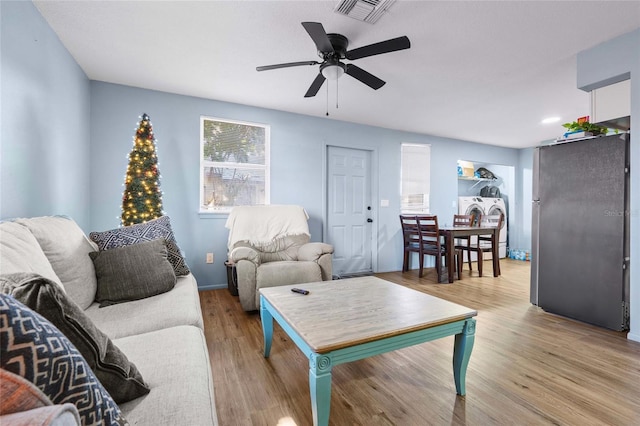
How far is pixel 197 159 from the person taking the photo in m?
3.54

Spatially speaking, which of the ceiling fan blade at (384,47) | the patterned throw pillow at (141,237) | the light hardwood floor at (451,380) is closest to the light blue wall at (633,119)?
the light hardwood floor at (451,380)

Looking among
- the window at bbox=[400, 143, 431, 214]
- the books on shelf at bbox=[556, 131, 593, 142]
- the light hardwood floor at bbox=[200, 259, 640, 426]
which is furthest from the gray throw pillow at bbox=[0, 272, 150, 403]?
the window at bbox=[400, 143, 431, 214]

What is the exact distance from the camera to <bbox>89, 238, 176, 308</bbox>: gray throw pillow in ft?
5.49

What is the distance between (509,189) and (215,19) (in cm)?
655

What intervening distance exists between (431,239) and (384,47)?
10.1 feet

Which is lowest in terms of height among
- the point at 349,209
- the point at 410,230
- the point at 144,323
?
the point at 144,323

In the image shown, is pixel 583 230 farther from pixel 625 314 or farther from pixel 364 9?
pixel 364 9

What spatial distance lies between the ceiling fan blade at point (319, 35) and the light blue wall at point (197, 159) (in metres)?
1.98

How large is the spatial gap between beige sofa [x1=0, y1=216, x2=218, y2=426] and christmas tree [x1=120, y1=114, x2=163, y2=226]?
120 centimetres

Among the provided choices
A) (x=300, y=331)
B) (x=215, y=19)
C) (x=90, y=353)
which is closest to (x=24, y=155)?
(x=215, y=19)

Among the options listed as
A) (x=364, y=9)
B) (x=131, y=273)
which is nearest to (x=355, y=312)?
(x=131, y=273)

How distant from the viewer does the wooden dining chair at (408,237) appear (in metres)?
4.43

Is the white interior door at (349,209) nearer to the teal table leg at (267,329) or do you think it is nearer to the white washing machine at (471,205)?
the white washing machine at (471,205)

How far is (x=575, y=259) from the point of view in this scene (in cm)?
262
